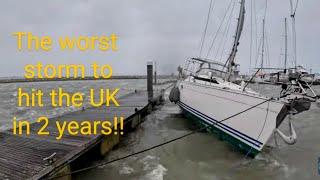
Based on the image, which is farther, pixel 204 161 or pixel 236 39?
pixel 236 39

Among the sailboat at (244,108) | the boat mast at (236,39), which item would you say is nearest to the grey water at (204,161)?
the sailboat at (244,108)

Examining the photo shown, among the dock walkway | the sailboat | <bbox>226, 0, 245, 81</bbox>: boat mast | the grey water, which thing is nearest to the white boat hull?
the sailboat

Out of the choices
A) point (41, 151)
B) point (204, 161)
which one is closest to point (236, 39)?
point (204, 161)

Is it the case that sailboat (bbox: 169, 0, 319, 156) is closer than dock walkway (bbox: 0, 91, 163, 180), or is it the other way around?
dock walkway (bbox: 0, 91, 163, 180)

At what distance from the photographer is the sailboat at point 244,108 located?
5.76 m

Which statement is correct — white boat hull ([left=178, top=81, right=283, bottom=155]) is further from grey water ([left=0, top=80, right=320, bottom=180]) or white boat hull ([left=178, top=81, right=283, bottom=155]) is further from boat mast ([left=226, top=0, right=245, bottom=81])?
boat mast ([left=226, top=0, right=245, bottom=81])

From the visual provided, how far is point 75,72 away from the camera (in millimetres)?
7492

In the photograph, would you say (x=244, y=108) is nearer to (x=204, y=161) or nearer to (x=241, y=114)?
(x=241, y=114)

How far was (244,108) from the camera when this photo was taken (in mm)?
6551

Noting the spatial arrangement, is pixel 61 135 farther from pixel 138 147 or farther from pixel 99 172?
pixel 138 147

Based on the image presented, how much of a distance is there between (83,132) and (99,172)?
1.43 metres

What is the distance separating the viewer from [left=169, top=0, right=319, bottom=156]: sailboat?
5762 millimetres

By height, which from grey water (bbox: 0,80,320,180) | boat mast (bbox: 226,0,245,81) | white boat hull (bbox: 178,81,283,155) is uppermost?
boat mast (bbox: 226,0,245,81)

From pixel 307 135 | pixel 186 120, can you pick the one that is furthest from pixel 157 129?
pixel 307 135
